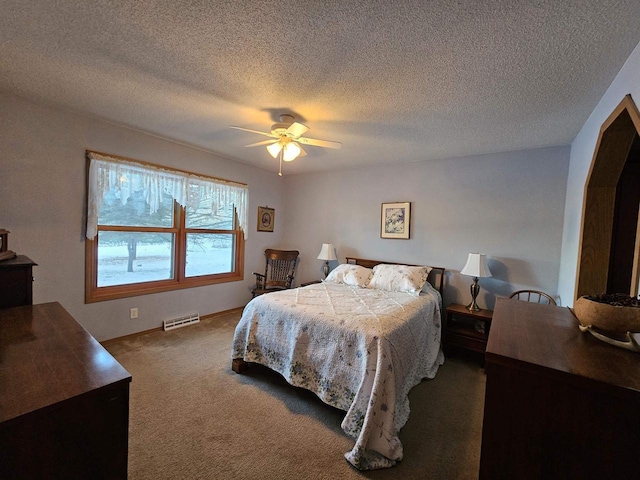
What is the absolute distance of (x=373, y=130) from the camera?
8.93ft

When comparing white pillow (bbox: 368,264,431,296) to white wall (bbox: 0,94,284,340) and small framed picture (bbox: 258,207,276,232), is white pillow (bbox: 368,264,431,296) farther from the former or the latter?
white wall (bbox: 0,94,284,340)

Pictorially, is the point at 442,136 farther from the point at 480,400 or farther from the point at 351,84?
the point at 480,400

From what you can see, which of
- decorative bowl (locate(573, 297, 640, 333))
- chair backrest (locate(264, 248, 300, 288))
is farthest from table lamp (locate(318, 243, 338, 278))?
decorative bowl (locate(573, 297, 640, 333))

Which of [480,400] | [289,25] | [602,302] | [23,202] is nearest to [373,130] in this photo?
[289,25]

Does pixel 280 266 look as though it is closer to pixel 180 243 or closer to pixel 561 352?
pixel 180 243

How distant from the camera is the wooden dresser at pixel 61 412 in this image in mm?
732

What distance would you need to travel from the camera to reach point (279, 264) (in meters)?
4.71

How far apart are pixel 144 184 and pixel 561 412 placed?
3.81 meters

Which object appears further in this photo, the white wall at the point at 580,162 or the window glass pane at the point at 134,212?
the window glass pane at the point at 134,212

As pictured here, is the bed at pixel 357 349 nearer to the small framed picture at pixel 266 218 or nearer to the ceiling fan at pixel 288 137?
the ceiling fan at pixel 288 137

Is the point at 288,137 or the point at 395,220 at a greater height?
the point at 288,137

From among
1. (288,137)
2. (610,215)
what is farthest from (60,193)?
(610,215)

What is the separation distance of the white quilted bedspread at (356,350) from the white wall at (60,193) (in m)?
1.62

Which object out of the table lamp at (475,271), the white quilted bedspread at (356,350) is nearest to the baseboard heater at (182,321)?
the white quilted bedspread at (356,350)
